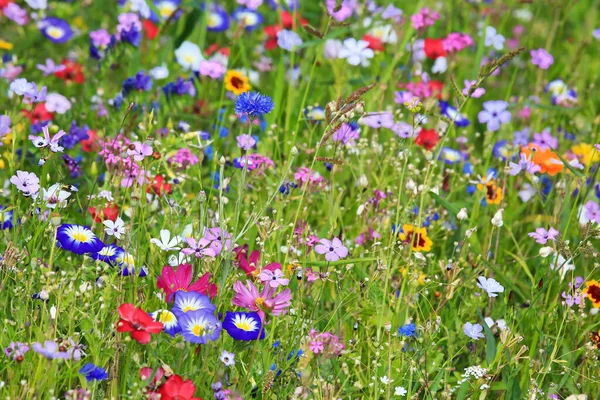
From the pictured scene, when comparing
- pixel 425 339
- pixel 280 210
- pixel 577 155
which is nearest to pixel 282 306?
pixel 425 339

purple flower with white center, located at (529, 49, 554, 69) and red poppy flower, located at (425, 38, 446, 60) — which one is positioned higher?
purple flower with white center, located at (529, 49, 554, 69)

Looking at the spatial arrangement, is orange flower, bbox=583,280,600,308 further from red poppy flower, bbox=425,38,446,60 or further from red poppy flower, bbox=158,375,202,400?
red poppy flower, bbox=425,38,446,60

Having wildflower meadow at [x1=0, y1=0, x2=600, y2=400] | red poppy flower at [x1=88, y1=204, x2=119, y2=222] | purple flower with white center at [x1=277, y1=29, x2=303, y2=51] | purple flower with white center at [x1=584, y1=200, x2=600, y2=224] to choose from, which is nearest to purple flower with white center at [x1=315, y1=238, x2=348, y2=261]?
wildflower meadow at [x1=0, y1=0, x2=600, y2=400]

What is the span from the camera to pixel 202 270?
1994 mm

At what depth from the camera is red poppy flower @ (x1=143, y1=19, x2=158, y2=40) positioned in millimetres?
3977

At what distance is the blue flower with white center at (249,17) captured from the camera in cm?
403

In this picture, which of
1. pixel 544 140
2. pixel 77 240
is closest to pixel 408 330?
pixel 77 240

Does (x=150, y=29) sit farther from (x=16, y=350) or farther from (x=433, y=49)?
(x=16, y=350)

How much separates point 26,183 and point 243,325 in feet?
2.27

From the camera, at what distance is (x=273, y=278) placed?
1.94 meters

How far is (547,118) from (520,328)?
60.3 inches

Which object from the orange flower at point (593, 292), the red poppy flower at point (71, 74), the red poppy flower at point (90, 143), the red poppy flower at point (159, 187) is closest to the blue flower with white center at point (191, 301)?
the red poppy flower at point (159, 187)

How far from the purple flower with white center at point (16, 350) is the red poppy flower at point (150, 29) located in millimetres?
2393

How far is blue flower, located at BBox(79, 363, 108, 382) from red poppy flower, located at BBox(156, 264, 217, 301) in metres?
0.23
